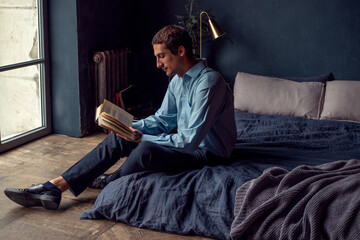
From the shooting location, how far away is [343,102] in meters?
4.33

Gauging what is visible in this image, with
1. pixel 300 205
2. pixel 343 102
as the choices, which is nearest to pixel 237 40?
pixel 343 102

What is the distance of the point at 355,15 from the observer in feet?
15.1

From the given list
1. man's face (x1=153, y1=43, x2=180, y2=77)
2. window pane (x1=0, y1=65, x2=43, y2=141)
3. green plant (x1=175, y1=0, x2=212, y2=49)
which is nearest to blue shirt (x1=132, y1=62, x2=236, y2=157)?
man's face (x1=153, y1=43, x2=180, y2=77)

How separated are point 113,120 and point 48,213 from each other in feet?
2.70

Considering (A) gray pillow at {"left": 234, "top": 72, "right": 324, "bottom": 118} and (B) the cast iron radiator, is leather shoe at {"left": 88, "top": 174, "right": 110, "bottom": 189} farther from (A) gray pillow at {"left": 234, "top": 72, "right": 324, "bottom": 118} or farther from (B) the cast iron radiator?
(A) gray pillow at {"left": 234, "top": 72, "right": 324, "bottom": 118}

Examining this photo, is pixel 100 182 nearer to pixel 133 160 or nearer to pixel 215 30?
pixel 133 160

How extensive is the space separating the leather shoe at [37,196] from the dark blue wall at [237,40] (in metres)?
1.78

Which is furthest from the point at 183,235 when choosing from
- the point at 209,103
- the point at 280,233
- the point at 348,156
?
the point at 348,156

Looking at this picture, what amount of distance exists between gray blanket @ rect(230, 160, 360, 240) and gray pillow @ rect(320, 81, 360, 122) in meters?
1.72

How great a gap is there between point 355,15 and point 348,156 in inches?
75.8

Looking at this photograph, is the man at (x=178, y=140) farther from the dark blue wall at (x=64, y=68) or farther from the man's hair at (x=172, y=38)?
the dark blue wall at (x=64, y=68)

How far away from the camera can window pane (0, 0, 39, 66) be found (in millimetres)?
4254

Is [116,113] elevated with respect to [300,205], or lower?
elevated

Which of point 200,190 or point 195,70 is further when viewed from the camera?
point 195,70
